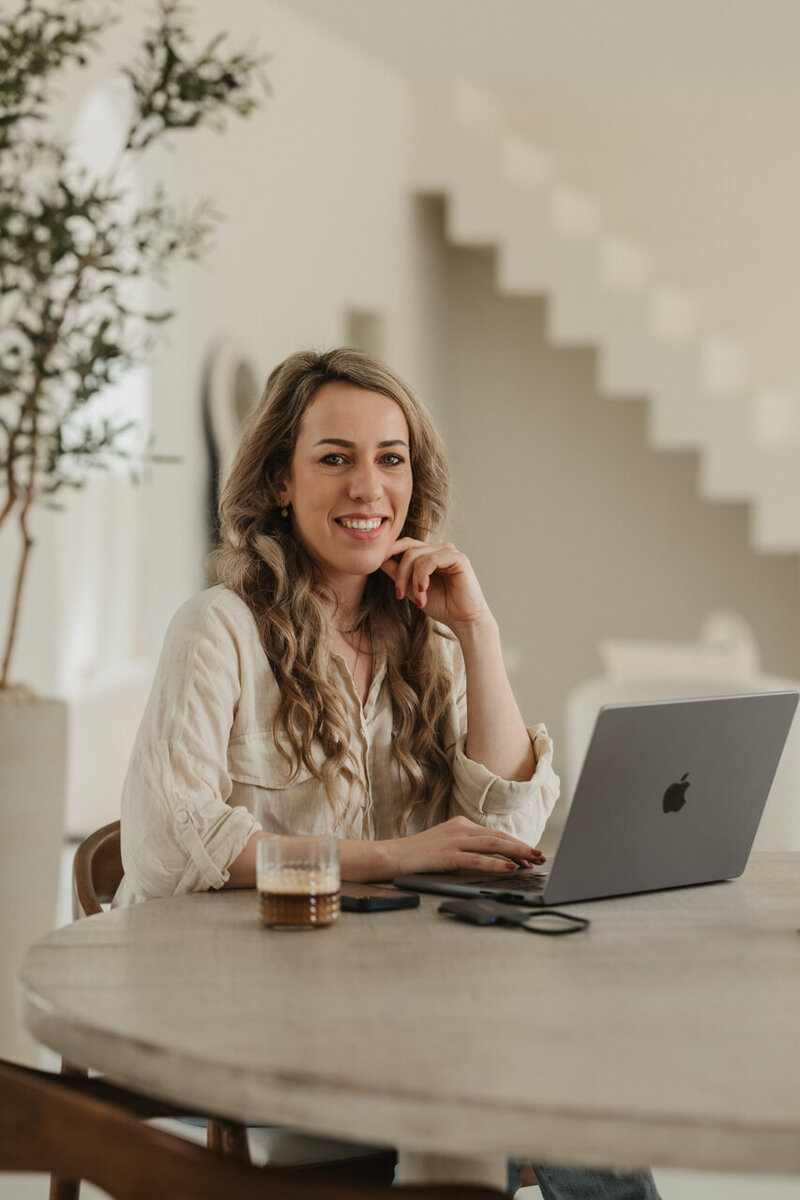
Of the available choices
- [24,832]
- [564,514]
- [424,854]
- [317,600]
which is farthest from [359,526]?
[564,514]

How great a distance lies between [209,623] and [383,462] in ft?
1.26

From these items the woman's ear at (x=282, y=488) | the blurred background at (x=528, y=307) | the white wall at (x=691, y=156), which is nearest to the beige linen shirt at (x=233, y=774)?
the woman's ear at (x=282, y=488)

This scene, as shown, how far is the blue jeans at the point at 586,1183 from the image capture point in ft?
5.82

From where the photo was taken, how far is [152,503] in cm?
600

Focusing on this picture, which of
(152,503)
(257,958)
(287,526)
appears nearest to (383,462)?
(287,526)

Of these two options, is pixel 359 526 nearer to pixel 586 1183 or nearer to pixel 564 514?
pixel 586 1183

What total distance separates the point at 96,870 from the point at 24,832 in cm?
112

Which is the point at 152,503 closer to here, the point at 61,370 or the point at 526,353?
the point at 61,370

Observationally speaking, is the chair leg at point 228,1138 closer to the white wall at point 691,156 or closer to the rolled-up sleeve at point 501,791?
the rolled-up sleeve at point 501,791

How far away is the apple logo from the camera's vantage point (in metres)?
1.57

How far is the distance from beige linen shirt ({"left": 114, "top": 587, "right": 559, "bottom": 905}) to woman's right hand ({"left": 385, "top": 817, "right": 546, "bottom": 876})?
182mm

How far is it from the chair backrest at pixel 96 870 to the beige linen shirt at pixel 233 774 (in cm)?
5

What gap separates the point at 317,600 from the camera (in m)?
2.07

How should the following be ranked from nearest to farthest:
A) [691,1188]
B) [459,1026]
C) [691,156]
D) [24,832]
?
[459,1026], [691,1188], [24,832], [691,156]
